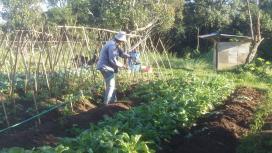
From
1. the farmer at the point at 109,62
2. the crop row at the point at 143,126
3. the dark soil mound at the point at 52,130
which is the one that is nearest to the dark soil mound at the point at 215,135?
the crop row at the point at 143,126

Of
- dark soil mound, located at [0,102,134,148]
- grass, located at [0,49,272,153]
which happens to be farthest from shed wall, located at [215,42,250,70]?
dark soil mound, located at [0,102,134,148]

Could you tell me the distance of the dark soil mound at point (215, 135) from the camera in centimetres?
560

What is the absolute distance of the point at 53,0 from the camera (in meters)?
38.4

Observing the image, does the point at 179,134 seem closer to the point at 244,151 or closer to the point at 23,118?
the point at 244,151

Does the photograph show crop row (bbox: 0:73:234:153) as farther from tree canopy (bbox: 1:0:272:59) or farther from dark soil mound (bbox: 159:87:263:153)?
tree canopy (bbox: 1:0:272:59)

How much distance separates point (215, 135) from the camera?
19.5 ft

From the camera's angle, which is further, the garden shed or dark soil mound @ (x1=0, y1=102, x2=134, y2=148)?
the garden shed

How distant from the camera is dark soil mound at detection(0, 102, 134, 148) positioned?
619 cm

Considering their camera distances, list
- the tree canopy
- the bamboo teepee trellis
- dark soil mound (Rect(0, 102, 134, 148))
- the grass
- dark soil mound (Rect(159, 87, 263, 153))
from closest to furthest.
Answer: the grass
dark soil mound (Rect(159, 87, 263, 153))
dark soil mound (Rect(0, 102, 134, 148))
the bamboo teepee trellis
the tree canopy

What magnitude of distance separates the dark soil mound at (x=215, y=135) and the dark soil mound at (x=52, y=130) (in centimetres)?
A: 159

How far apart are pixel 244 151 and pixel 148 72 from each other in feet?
26.9

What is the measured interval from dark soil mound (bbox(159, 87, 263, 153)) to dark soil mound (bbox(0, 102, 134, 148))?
1.59 metres

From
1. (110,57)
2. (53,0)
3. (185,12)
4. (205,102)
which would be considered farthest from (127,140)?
(53,0)

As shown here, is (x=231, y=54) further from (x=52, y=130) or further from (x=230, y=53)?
(x=52, y=130)
